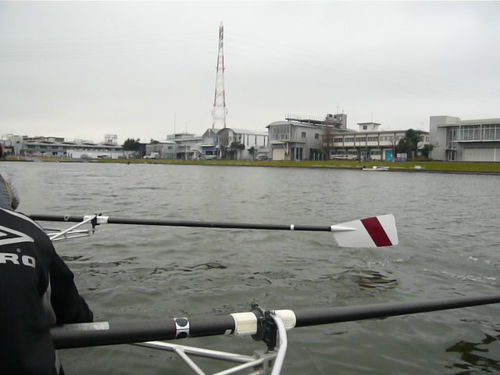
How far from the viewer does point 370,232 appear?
7.33 metres

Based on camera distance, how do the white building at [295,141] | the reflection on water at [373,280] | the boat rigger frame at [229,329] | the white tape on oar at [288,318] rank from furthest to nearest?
the white building at [295,141]
the reflection on water at [373,280]
the white tape on oar at [288,318]
the boat rigger frame at [229,329]

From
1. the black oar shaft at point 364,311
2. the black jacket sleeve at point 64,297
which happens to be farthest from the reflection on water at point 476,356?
the black jacket sleeve at point 64,297

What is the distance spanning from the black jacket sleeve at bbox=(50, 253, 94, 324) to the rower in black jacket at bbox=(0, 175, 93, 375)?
1.0 inches

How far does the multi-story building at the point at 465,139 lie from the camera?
8475cm

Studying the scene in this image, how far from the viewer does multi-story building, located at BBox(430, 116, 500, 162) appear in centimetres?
8475

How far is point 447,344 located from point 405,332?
0.47 meters

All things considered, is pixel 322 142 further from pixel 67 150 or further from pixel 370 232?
pixel 370 232

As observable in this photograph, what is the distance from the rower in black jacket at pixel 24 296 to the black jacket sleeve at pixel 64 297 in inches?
1.0

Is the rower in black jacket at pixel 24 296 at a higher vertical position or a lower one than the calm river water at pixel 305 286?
higher

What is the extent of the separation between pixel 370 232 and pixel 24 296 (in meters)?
6.63

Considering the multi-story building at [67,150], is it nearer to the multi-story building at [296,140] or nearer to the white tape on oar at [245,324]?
the multi-story building at [296,140]

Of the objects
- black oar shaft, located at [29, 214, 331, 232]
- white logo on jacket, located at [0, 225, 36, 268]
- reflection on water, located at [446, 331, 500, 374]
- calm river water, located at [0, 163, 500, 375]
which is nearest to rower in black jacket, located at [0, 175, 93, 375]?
white logo on jacket, located at [0, 225, 36, 268]

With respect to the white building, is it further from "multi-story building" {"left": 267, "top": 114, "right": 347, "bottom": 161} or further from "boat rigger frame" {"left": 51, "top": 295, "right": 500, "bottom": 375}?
"boat rigger frame" {"left": 51, "top": 295, "right": 500, "bottom": 375}

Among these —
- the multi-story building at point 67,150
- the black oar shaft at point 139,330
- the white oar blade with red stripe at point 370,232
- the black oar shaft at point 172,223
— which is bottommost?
the white oar blade with red stripe at point 370,232
